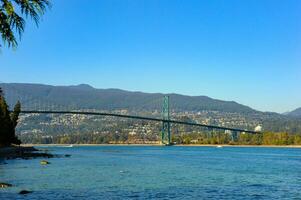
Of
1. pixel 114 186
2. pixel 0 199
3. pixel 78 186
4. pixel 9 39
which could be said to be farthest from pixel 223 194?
pixel 9 39

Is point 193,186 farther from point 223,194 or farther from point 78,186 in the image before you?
point 78,186

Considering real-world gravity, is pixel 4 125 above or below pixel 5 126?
above

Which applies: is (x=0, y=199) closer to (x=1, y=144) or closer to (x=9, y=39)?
(x=9, y=39)

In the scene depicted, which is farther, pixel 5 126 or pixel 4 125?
pixel 5 126

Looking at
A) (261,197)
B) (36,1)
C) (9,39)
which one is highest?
(36,1)

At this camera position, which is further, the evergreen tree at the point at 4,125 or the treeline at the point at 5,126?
the treeline at the point at 5,126

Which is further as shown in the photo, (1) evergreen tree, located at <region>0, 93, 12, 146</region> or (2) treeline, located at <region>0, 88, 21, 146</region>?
(2) treeline, located at <region>0, 88, 21, 146</region>

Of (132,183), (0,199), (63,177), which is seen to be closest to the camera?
(0,199)

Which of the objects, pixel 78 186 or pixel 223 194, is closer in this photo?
pixel 223 194

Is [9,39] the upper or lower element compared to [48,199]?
upper

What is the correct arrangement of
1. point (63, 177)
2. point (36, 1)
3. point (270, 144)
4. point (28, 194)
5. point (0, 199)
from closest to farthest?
point (36, 1), point (0, 199), point (28, 194), point (63, 177), point (270, 144)
